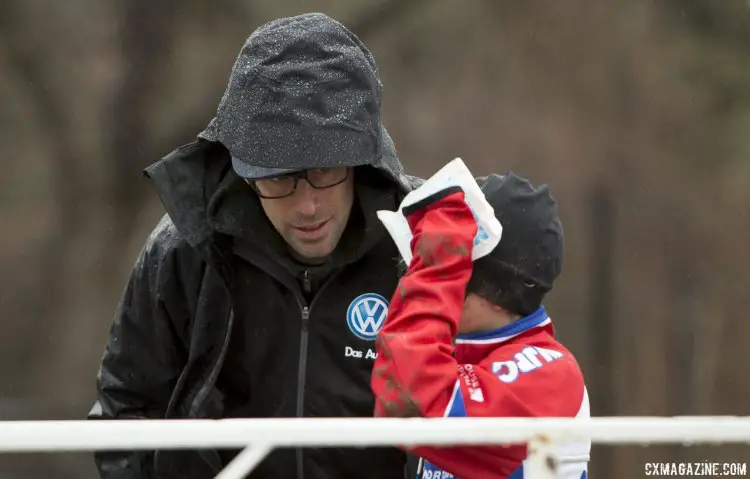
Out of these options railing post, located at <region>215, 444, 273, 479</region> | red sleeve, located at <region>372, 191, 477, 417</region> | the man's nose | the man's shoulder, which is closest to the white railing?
railing post, located at <region>215, 444, 273, 479</region>

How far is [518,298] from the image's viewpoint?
6.44 ft

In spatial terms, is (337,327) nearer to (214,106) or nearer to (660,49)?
(214,106)

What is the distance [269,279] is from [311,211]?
0.25 metres

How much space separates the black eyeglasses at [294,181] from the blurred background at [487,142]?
5733mm

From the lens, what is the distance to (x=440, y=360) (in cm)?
179

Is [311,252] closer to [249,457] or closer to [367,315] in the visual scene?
[367,315]

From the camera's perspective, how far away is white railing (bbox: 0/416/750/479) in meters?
1.24

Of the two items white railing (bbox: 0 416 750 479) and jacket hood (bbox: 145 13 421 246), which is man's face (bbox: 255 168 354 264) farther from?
white railing (bbox: 0 416 750 479)

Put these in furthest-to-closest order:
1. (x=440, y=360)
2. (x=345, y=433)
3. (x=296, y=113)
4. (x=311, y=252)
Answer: (x=311, y=252) < (x=296, y=113) < (x=440, y=360) < (x=345, y=433)

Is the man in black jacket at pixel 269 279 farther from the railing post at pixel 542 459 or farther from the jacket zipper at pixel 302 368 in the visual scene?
the railing post at pixel 542 459

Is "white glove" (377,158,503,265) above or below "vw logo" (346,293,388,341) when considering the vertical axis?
above

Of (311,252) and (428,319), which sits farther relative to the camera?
(311,252)

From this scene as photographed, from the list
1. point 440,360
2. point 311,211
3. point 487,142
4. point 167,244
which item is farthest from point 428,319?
point 487,142

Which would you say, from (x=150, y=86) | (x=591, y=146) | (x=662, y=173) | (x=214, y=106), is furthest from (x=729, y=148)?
(x=150, y=86)
